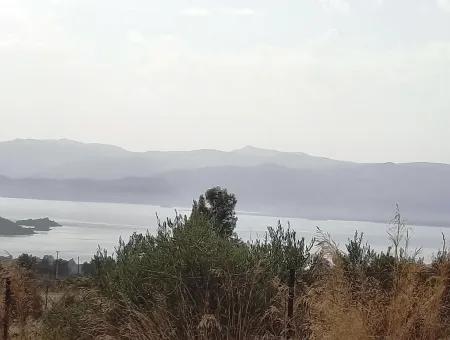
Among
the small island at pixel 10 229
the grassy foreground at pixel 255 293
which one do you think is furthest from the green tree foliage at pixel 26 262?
the small island at pixel 10 229

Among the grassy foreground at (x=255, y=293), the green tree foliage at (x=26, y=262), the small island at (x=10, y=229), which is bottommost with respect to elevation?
the small island at (x=10, y=229)

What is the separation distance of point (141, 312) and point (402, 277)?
324cm

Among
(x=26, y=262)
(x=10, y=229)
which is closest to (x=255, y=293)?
(x=26, y=262)

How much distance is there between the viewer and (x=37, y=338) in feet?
36.8

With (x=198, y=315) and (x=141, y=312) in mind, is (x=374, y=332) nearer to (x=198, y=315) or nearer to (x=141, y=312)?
(x=198, y=315)

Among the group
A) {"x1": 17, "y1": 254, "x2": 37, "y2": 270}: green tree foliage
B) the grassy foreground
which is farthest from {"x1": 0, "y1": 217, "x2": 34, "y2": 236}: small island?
the grassy foreground

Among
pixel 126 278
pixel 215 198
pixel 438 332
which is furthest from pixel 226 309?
pixel 215 198

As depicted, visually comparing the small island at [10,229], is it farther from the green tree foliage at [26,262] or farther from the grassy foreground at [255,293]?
the grassy foreground at [255,293]

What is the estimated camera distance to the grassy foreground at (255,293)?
7441 mm

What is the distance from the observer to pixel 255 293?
8.15m

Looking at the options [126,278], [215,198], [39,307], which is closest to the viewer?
[126,278]

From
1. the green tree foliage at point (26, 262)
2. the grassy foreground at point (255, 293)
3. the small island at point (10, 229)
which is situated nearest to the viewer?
the grassy foreground at point (255, 293)

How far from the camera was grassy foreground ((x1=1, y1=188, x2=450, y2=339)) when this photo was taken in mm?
7441

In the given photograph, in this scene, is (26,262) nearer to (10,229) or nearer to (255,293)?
(255,293)
